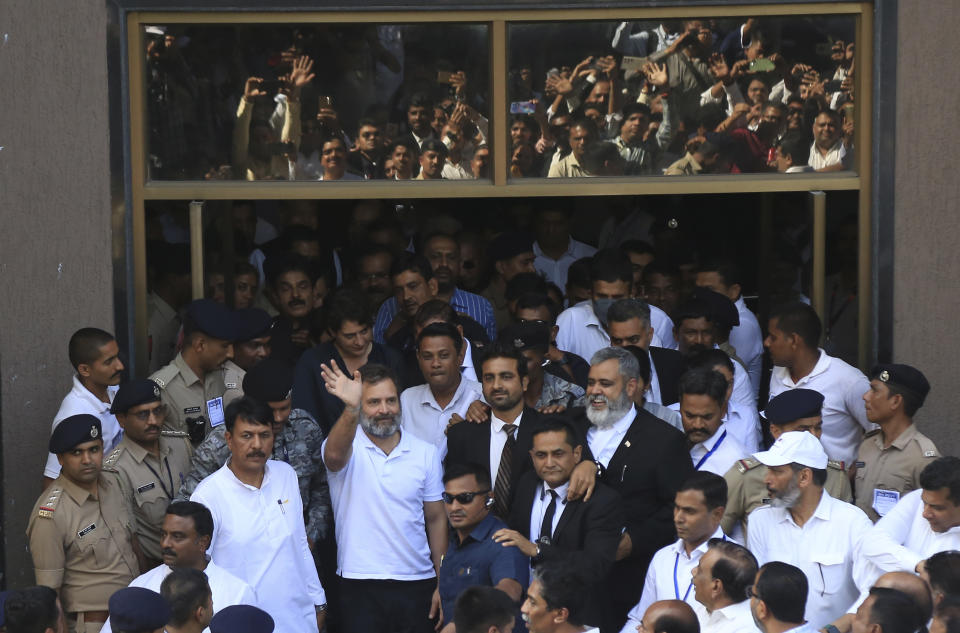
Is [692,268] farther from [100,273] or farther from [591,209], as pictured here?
[100,273]

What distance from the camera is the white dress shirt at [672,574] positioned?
6.16 metres

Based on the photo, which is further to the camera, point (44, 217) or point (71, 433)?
point (44, 217)

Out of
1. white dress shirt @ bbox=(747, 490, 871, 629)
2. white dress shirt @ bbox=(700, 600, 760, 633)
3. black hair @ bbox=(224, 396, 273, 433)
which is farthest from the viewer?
black hair @ bbox=(224, 396, 273, 433)

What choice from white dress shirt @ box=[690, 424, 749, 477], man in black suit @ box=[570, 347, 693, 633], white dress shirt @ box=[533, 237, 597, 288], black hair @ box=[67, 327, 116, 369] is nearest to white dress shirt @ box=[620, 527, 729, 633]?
man in black suit @ box=[570, 347, 693, 633]

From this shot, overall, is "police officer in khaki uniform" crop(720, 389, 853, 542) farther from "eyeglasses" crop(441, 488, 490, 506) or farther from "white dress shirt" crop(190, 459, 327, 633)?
"white dress shirt" crop(190, 459, 327, 633)

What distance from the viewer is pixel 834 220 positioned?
8.04m

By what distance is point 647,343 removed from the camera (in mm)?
7645

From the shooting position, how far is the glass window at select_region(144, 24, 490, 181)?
7773 millimetres

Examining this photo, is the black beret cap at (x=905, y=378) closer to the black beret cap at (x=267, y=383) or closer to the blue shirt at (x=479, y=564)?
the blue shirt at (x=479, y=564)

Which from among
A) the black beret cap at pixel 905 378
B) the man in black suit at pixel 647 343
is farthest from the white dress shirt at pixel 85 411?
the black beret cap at pixel 905 378

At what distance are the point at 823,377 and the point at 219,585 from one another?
10.9 ft

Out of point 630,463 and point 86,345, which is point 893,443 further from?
point 86,345

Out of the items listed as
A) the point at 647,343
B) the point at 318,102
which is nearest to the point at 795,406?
the point at 647,343

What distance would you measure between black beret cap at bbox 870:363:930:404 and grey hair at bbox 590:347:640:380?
119 cm
